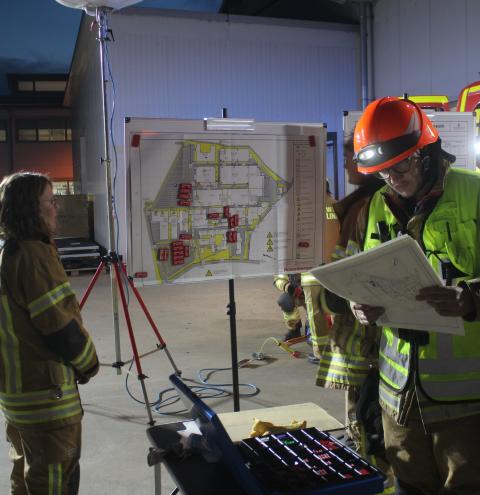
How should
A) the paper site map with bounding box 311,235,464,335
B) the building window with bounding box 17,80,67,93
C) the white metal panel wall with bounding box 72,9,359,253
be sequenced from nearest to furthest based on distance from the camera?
the paper site map with bounding box 311,235,464,335 → the white metal panel wall with bounding box 72,9,359,253 → the building window with bounding box 17,80,67,93

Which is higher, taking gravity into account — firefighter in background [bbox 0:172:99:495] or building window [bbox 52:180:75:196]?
building window [bbox 52:180:75:196]

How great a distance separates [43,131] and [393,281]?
26623 millimetres

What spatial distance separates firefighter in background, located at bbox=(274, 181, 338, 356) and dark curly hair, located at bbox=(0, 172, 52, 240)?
3.16 ft

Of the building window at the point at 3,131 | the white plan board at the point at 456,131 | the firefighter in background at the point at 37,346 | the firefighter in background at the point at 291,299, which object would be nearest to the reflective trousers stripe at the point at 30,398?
the firefighter in background at the point at 37,346

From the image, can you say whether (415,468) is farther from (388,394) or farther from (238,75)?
(238,75)

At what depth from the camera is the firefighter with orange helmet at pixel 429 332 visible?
61.5 inches

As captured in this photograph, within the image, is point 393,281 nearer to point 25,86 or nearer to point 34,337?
point 34,337

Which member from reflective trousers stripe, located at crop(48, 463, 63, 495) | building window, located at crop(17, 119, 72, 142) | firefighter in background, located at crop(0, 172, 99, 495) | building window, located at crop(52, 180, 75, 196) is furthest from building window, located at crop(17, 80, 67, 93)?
reflective trousers stripe, located at crop(48, 463, 63, 495)

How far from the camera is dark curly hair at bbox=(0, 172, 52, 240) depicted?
2.01 m

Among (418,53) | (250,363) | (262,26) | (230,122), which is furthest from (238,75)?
(230,122)

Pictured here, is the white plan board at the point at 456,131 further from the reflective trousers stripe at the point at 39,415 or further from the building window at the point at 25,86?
the building window at the point at 25,86

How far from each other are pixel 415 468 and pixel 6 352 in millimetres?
1383

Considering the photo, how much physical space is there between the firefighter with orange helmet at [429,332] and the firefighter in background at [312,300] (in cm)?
41

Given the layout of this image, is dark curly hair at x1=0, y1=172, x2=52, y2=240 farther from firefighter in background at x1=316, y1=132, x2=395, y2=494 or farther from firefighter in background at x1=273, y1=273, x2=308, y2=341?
firefighter in background at x1=273, y1=273, x2=308, y2=341
